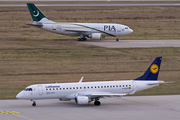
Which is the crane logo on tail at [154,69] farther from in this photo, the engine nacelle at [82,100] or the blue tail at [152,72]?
the engine nacelle at [82,100]

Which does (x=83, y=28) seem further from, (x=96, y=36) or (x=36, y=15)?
(x=36, y=15)

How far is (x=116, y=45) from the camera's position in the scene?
247ft

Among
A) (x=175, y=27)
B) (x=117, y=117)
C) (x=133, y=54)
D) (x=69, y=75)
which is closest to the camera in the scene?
(x=117, y=117)

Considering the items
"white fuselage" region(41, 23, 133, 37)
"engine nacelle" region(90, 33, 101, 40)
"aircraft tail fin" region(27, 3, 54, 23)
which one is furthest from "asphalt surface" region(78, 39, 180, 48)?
"aircraft tail fin" region(27, 3, 54, 23)

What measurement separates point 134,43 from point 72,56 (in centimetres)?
1783

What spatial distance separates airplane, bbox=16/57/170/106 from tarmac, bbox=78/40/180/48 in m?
34.9

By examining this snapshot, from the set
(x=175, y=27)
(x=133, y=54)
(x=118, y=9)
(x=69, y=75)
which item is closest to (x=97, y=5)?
(x=118, y=9)

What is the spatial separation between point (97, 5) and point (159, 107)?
276ft

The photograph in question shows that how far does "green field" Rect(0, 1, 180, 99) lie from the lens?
54.8m

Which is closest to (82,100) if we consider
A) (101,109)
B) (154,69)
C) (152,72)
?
(101,109)

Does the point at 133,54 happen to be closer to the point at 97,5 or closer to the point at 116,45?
the point at 116,45

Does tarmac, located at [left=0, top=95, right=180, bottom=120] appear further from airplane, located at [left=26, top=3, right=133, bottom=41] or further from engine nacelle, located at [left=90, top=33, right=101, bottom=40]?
airplane, located at [left=26, top=3, right=133, bottom=41]

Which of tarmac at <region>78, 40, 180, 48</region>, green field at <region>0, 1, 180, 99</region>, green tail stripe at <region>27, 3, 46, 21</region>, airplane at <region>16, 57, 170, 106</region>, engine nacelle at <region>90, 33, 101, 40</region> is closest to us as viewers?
airplane at <region>16, 57, 170, 106</region>

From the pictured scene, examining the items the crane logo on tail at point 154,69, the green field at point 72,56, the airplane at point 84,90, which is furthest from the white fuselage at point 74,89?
the green field at point 72,56
